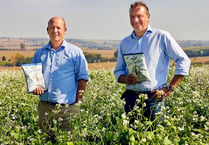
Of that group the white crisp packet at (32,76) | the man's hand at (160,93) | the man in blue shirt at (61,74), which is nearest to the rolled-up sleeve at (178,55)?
the man's hand at (160,93)

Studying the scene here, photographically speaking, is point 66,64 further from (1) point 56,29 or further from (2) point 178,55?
(2) point 178,55

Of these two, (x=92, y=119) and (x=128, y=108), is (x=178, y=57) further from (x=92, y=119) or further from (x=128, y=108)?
(x=92, y=119)

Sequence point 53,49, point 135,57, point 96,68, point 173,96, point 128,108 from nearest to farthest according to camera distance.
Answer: point 135,57
point 128,108
point 53,49
point 173,96
point 96,68

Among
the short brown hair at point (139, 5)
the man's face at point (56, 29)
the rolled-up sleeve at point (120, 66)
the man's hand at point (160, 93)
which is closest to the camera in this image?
the man's hand at point (160, 93)

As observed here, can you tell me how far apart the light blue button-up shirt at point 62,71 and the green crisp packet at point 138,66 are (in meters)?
0.76

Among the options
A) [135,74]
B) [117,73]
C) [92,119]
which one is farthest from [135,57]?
[92,119]

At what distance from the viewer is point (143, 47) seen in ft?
11.4

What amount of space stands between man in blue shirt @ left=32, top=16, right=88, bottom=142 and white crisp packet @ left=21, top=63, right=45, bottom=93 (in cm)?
13

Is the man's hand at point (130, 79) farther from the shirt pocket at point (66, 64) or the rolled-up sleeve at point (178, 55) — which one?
the shirt pocket at point (66, 64)

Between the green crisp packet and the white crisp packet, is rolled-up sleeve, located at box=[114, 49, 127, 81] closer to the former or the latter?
the green crisp packet

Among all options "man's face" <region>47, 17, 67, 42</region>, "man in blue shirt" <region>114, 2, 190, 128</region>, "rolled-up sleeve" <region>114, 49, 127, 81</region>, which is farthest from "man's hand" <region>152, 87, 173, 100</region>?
"man's face" <region>47, 17, 67, 42</region>

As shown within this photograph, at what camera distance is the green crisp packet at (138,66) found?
3.34m

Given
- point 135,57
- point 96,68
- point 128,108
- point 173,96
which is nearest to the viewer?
point 135,57

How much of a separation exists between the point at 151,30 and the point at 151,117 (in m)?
0.89
